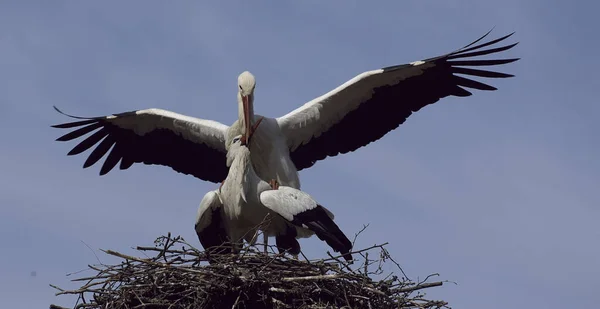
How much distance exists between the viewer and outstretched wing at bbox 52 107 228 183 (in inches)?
360

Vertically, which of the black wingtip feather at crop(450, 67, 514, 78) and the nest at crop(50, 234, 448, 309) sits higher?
the black wingtip feather at crop(450, 67, 514, 78)

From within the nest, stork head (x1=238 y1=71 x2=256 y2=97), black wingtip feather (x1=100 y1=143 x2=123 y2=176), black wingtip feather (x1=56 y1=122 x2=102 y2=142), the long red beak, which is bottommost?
the nest

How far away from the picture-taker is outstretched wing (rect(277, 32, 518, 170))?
8.92 metres

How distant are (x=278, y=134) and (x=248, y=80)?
0.45 m

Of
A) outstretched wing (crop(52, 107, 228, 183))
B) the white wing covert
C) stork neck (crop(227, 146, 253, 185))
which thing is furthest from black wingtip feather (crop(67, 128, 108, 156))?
the white wing covert

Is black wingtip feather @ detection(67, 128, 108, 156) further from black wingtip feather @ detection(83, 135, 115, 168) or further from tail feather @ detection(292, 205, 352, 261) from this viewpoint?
tail feather @ detection(292, 205, 352, 261)

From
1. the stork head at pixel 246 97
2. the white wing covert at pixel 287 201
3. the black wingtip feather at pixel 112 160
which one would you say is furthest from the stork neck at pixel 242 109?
the black wingtip feather at pixel 112 160

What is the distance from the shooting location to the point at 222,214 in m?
8.45

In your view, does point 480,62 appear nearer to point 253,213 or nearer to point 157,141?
point 253,213

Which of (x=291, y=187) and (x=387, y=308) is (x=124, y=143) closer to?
(x=291, y=187)

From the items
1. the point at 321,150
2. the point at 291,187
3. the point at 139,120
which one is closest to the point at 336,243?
the point at 291,187

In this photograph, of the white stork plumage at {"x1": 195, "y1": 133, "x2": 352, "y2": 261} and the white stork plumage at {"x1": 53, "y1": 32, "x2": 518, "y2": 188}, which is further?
the white stork plumage at {"x1": 53, "y1": 32, "x2": 518, "y2": 188}

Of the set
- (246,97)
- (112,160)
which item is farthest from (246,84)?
(112,160)

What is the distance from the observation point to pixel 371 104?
9125mm
